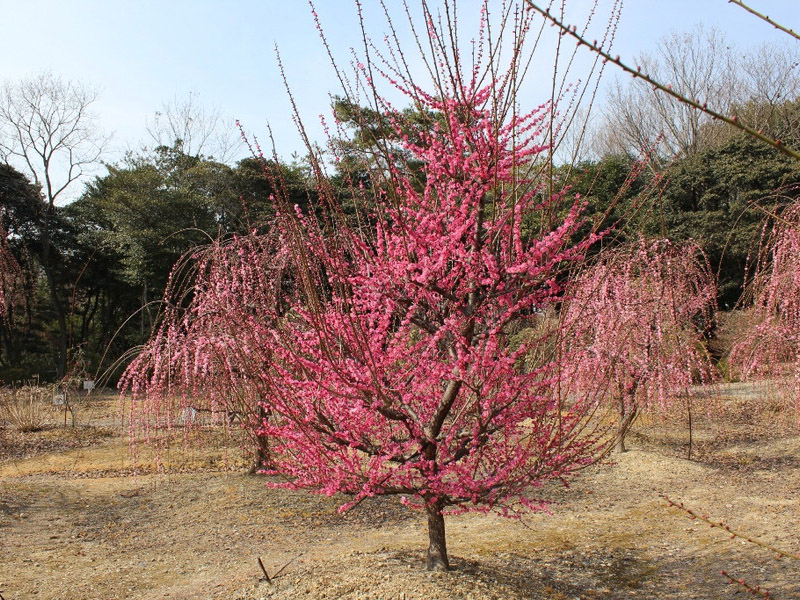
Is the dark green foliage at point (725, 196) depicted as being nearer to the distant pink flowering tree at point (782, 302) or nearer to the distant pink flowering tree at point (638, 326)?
the distant pink flowering tree at point (638, 326)

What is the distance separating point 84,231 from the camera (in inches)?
866

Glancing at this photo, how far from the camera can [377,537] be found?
472 centimetres

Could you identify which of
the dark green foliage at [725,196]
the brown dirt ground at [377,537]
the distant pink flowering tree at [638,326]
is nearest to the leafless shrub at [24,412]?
the brown dirt ground at [377,537]

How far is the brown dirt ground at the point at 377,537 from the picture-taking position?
139 inches

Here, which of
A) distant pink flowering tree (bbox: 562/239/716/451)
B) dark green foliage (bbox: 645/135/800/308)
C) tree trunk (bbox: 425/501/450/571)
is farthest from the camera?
dark green foliage (bbox: 645/135/800/308)

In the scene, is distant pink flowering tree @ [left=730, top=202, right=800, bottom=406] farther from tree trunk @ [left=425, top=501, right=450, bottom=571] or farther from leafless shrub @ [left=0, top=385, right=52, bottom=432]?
leafless shrub @ [left=0, top=385, right=52, bottom=432]

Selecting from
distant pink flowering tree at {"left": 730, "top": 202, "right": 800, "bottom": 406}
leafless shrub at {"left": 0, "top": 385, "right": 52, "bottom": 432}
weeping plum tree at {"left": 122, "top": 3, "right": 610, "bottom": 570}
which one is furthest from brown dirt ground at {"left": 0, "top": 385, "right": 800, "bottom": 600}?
leafless shrub at {"left": 0, "top": 385, "right": 52, "bottom": 432}

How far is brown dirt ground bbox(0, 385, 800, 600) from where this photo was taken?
354 cm

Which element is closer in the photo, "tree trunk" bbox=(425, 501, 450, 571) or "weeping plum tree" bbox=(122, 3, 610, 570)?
"weeping plum tree" bbox=(122, 3, 610, 570)

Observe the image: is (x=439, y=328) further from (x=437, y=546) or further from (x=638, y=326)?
(x=638, y=326)

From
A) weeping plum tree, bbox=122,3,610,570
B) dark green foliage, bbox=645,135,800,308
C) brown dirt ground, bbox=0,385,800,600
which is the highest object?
dark green foliage, bbox=645,135,800,308

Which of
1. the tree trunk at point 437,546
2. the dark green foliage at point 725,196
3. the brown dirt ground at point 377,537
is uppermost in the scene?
the dark green foliage at point 725,196

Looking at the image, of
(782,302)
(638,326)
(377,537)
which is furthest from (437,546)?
(782,302)

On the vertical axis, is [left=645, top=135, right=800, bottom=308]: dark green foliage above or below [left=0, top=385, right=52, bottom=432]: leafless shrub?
above
